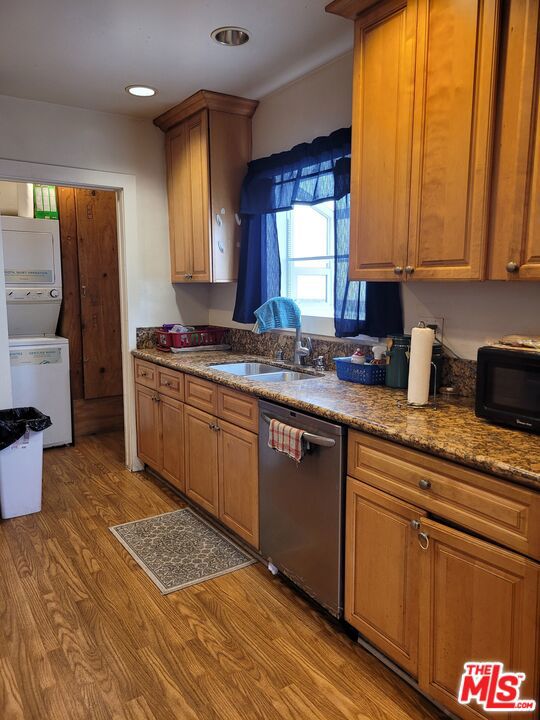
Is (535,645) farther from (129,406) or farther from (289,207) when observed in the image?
(129,406)

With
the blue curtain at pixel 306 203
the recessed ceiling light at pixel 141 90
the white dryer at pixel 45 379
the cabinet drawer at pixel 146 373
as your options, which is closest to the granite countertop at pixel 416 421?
the blue curtain at pixel 306 203

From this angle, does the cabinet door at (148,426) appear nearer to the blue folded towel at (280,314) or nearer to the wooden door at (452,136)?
the blue folded towel at (280,314)

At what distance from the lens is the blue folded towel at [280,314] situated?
3014 millimetres

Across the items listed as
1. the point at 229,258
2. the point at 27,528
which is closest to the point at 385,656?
the point at 27,528

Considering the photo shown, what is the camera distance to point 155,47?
263 cm

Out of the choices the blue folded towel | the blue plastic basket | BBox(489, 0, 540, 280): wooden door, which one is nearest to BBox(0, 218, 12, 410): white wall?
the blue folded towel

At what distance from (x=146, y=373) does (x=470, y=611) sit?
2598 millimetres

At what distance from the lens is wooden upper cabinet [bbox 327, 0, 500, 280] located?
69.5 inches

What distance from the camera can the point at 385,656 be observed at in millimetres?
1938

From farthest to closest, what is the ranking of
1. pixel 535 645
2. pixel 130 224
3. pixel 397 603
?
pixel 130 224
pixel 397 603
pixel 535 645

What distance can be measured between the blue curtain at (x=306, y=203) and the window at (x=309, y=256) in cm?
10

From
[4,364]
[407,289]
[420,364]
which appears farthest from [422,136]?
[4,364]

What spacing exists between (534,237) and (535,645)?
1136 mm

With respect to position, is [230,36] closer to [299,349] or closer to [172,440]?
[299,349]
